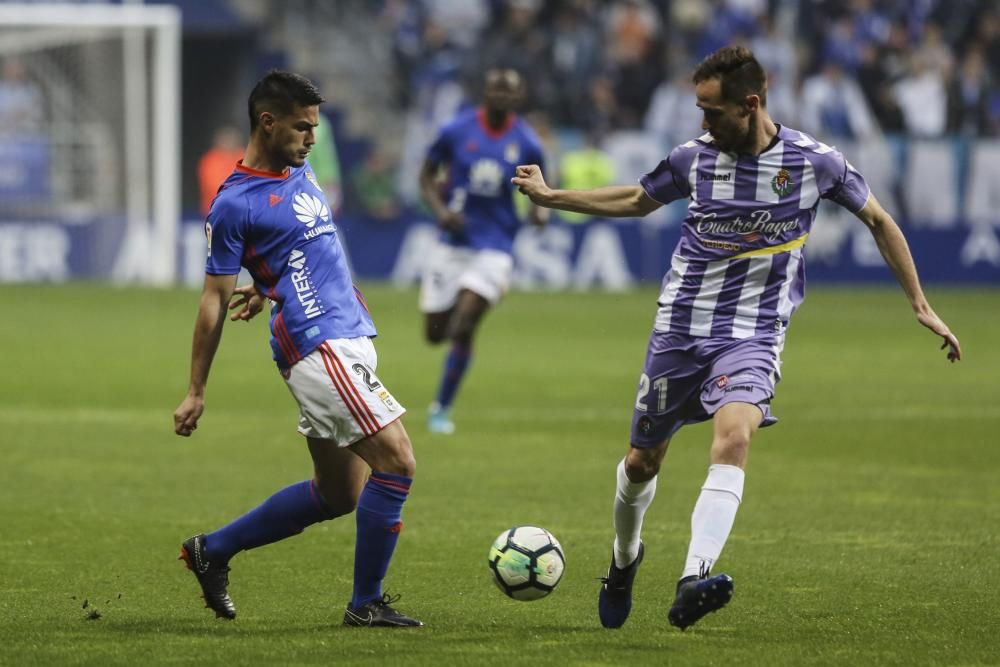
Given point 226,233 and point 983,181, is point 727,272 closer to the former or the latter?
point 226,233

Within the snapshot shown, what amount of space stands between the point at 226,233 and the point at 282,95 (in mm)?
503

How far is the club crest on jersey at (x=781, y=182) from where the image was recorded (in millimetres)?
6258

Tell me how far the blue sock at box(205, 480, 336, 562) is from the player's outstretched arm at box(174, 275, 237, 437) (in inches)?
20.2

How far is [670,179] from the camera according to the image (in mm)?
6430

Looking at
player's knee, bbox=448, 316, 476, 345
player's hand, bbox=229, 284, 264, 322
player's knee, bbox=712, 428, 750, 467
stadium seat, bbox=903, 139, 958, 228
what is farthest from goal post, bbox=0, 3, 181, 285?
player's knee, bbox=712, 428, 750, 467

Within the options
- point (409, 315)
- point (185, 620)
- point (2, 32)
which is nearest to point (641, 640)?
point (185, 620)

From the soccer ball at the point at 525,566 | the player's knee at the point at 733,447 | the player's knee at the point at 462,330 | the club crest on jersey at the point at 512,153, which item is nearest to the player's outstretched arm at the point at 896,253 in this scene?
the player's knee at the point at 733,447

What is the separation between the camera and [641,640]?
5898mm

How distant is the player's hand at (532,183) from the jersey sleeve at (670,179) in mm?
370

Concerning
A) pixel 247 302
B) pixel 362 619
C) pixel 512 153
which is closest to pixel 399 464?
pixel 362 619

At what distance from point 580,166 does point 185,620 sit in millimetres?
21812

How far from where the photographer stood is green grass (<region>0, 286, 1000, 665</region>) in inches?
231

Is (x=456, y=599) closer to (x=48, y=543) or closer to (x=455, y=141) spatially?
(x=48, y=543)

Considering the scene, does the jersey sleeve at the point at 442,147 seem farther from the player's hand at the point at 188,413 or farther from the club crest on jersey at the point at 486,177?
the player's hand at the point at 188,413
